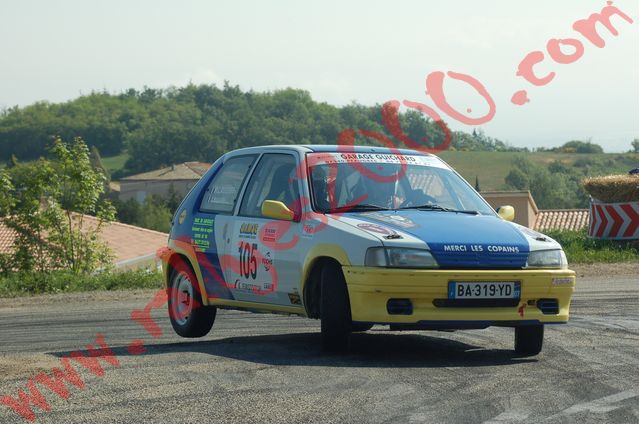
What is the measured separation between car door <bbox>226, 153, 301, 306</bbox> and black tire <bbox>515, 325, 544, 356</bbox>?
68.2 inches

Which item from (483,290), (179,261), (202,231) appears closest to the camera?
(483,290)

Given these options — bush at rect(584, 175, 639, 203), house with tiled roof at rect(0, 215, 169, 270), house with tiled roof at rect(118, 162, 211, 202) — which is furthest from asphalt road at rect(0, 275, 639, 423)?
house with tiled roof at rect(118, 162, 211, 202)

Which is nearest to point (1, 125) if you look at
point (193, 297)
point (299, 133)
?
point (299, 133)

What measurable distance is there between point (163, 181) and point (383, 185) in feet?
466

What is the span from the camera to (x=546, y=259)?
8.99m

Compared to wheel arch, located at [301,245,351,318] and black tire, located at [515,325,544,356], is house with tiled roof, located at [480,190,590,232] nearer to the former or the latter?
black tire, located at [515,325,544,356]

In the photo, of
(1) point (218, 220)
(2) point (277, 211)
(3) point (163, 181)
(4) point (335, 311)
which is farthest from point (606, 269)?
(3) point (163, 181)

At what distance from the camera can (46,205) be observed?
29562mm

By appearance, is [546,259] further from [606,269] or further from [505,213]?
[606,269]

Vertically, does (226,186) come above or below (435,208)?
above

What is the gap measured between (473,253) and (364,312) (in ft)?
2.94

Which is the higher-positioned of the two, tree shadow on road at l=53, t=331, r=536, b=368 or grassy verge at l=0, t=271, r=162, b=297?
tree shadow on road at l=53, t=331, r=536, b=368

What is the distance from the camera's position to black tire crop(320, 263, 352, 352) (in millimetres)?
8820

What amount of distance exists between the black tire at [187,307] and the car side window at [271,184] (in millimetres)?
980
